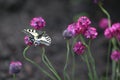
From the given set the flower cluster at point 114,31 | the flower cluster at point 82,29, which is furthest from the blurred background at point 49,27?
the flower cluster at point 82,29

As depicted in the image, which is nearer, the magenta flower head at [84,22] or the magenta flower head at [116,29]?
the magenta flower head at [84,22]

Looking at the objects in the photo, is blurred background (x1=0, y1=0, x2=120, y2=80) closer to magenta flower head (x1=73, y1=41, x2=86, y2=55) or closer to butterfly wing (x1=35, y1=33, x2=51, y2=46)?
magenta flower head (x1=73, y1=41, x2=86, y2=55)

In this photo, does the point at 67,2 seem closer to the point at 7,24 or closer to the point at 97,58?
the point at 7,24

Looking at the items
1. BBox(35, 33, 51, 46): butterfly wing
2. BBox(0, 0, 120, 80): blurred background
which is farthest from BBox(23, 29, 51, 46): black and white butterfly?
BBox(0, 0, 120, 80): blurred background

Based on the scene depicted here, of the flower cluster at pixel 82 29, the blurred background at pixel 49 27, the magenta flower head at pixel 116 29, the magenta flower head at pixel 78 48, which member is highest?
the blurred background at pixel 49 27

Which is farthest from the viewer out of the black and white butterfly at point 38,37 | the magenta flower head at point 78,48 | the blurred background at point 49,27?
the blurred background at point 49,27

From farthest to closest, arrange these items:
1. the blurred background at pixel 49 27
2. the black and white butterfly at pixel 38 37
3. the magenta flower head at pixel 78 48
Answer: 1. the blurred background at pixel 49 27
2. the magenta flower head at pixel 78 48
3. the black and white butterfly at pixel 38 37

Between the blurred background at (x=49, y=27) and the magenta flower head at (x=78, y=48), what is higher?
the blurred background at (x=49, y=27)

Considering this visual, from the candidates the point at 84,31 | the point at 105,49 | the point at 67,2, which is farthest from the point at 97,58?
the point at 84,31

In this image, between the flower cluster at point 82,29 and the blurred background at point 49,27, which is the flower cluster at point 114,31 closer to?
the flower cluster at point 82,29

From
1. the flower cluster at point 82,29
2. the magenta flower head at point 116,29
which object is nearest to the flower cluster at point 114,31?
the magenta flower head at point 116,29
